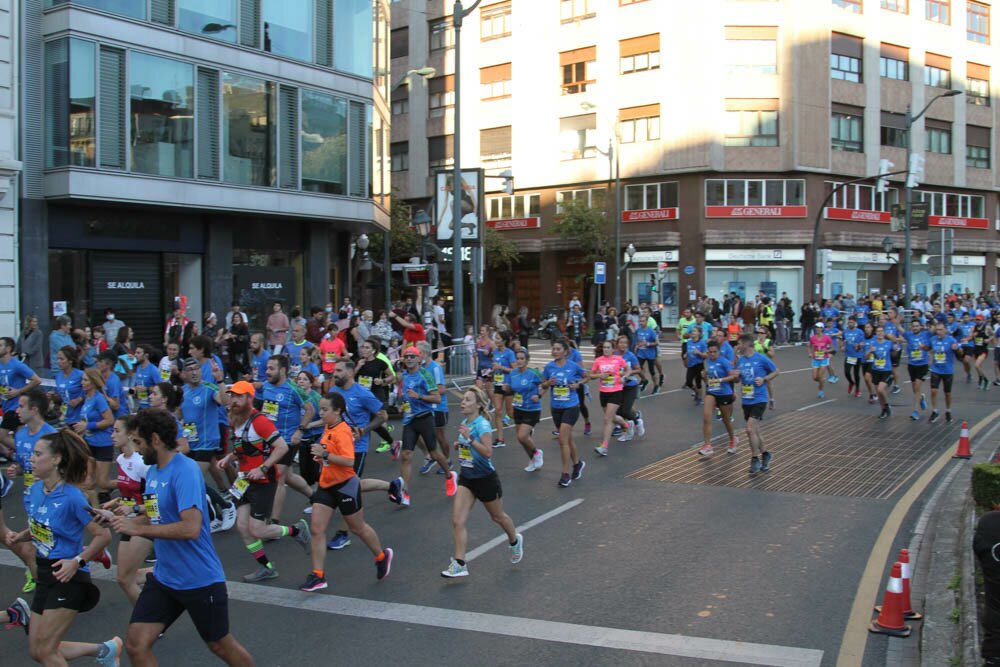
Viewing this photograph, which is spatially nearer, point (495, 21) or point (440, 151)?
point (495, 21)

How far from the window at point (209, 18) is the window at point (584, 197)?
2391 centimetres

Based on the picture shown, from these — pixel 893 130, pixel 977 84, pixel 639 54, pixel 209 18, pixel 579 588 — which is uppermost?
pixel 977 84

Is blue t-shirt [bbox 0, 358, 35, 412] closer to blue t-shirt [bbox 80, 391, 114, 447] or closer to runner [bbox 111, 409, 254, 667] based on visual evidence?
blue t-shirt [bbox 80, 391, 114, 447]

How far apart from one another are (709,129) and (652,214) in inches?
188

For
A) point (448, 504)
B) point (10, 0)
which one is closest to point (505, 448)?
point (448, 504)

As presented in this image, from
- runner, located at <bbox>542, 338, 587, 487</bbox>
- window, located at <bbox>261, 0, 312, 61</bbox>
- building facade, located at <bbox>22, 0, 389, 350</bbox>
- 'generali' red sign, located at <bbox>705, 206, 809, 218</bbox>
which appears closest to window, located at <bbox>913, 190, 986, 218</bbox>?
'generali' red sign, located at <bbox>705, 206, 809, 218</bbox>

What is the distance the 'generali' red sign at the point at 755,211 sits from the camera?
143 feet

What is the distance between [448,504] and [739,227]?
36.4 meters

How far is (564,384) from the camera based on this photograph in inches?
465

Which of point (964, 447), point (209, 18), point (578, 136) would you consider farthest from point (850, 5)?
point (964, 447)

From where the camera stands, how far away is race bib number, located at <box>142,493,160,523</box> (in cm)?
495

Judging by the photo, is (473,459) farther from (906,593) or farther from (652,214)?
(652,214)

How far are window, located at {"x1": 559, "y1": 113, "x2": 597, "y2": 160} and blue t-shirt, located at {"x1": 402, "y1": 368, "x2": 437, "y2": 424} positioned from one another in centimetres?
3713

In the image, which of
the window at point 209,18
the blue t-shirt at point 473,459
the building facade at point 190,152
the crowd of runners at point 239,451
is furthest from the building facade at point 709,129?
the blue t-shirt at point 473,459
